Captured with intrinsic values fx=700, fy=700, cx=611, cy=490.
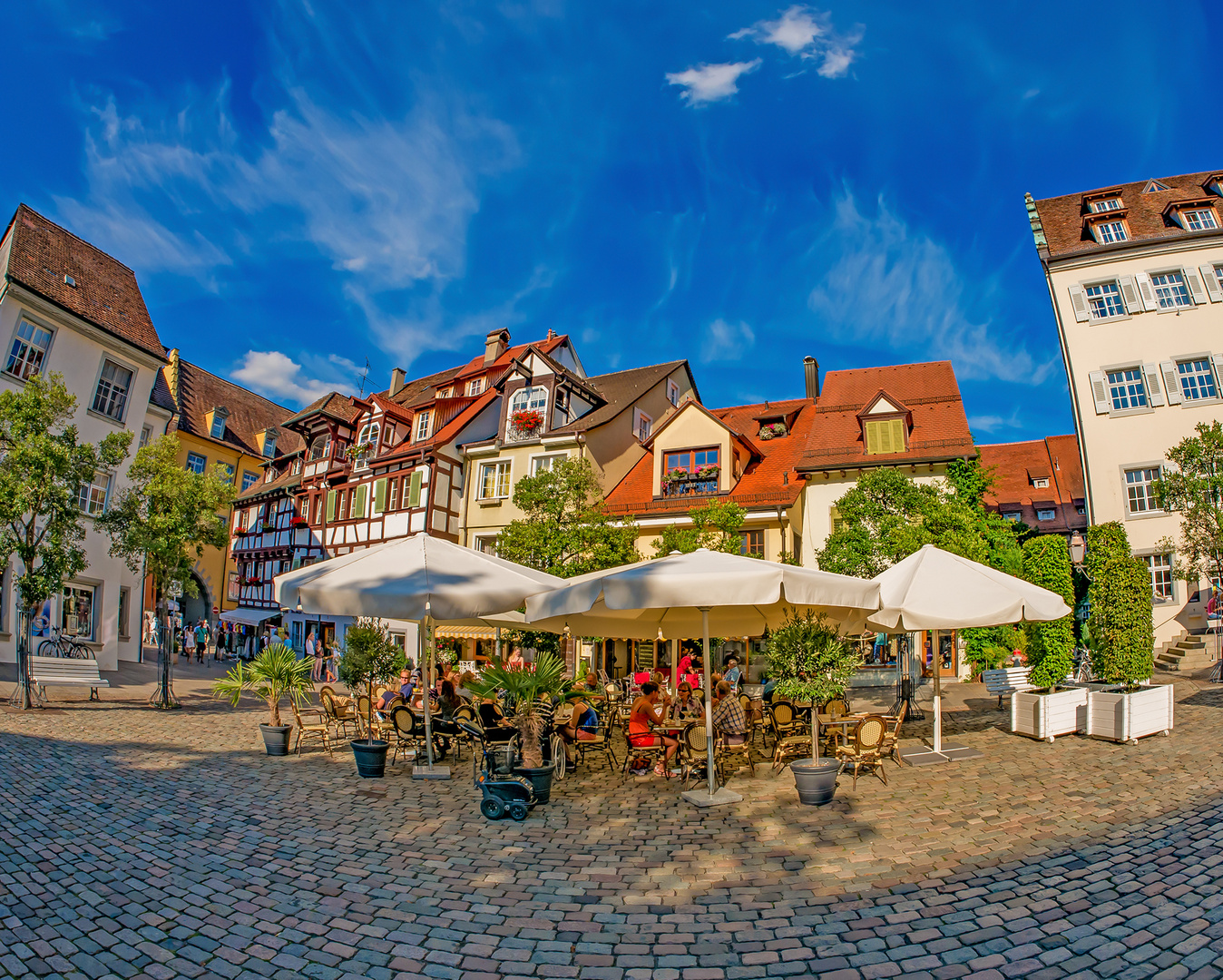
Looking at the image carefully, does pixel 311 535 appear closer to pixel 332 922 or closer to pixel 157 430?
pixel 157 430

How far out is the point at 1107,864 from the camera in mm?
5504

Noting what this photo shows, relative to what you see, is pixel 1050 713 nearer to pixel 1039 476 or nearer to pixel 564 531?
pixel 564 531

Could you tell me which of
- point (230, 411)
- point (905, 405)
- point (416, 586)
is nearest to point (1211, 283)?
point (905, 405)

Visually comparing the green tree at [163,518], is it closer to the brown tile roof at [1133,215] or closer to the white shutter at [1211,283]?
the brown tile roof at [1133,215]

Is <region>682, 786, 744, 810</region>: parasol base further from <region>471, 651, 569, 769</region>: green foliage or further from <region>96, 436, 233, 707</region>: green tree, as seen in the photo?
<region>96, 436, 233, 707</region>: green tree

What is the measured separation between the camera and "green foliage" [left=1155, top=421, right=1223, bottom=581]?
58.0 feet

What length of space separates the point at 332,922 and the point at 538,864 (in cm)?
180

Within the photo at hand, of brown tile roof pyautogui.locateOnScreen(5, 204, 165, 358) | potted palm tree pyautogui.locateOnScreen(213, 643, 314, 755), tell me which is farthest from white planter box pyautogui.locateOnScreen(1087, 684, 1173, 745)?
brown tile roof pyautogui.locateOnScreen(5, 204, 165, 358)

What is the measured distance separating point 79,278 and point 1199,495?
35624mm

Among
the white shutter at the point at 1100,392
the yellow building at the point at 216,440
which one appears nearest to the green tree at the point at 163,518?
the yellow building at the point at 216,440

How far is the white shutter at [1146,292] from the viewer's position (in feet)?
81.4

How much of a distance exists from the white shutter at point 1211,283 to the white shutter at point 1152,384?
3.02 metres

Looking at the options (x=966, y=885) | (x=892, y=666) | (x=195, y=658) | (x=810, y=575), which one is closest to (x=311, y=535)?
(x=195, y=658)

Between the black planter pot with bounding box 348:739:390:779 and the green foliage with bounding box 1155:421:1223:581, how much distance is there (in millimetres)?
19991
